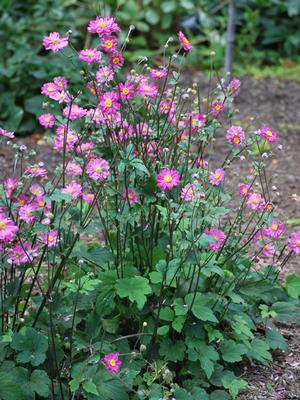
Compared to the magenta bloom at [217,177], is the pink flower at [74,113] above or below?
above

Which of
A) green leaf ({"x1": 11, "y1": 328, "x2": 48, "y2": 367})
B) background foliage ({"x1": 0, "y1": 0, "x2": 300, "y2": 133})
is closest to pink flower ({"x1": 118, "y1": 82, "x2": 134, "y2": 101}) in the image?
green leaf ({"x1": 11, "y1": 328, "x2": 48, "y2": 367})

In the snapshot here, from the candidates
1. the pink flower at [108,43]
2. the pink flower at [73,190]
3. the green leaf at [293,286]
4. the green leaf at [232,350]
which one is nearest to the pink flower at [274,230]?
the green leaf at [293,286]

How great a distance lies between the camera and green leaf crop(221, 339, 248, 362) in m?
2.66

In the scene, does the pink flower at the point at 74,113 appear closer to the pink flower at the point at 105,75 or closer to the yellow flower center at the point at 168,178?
the pink flower at the point at 105,75

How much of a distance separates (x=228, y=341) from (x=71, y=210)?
0.75m

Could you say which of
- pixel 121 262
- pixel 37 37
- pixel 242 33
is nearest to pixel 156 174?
pixel 121 262

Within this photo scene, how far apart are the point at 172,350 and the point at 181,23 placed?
17.8 ft

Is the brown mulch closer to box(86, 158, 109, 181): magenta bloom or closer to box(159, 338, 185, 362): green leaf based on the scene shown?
box(159, 338, 185, 362): green leaf

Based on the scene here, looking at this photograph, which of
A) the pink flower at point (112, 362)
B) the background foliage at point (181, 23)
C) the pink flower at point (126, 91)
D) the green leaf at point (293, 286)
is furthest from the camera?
the background foliage at point (181, 23)

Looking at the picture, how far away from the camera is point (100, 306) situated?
2.64 metres

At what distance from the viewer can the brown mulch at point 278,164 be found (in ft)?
9.05

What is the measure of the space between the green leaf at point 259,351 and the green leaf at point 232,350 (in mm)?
53

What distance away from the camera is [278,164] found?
196 inches

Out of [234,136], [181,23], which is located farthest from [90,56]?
[181,23]
